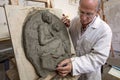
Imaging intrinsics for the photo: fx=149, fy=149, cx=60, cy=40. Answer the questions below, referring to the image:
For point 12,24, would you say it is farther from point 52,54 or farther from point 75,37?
point 75,37

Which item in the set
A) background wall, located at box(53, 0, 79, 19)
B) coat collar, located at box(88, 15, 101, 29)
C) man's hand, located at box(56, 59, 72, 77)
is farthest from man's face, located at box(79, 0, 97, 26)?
background wall, located at box(53, 0, 79, 19)

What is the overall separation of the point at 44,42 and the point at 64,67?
22cm

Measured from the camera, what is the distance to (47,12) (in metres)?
1.07

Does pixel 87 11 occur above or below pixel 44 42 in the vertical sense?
above

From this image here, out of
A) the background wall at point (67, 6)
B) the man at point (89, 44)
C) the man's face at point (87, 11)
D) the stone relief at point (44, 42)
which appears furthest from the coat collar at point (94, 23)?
the background wall at point (67, 6)

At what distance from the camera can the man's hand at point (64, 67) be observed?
3.30 feet

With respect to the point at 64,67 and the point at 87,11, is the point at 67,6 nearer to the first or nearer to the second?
the point at 87,11

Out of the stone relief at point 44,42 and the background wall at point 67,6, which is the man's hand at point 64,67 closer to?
the stone relief at point 44,42

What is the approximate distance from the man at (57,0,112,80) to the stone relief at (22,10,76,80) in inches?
3.0

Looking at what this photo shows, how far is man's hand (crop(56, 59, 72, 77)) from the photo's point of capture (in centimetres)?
100

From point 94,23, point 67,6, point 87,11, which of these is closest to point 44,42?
point 87,11

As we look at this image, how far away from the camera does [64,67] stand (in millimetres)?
1017

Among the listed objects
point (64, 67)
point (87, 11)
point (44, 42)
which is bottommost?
point (64, 67)

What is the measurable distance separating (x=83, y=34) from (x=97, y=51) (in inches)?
8.4
